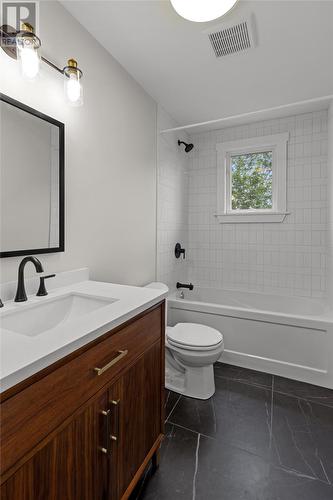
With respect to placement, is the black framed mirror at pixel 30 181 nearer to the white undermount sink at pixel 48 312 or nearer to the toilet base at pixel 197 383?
the white undermount sink at pixel 48 312

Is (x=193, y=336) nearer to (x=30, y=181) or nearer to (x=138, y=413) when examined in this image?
(x=138, y=413)

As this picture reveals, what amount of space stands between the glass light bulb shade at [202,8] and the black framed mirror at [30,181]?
0.88 meters

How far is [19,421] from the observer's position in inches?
22.0

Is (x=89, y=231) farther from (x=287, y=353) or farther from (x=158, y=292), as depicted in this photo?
(x=287, y=353)

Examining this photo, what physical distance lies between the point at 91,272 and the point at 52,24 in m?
1.38

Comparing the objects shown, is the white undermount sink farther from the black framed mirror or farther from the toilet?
the toilet

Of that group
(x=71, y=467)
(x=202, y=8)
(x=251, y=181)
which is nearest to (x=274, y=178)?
(x=251, y=181)

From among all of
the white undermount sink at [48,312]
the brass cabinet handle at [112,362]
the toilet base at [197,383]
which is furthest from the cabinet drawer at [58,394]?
the toilet base at [197,383]

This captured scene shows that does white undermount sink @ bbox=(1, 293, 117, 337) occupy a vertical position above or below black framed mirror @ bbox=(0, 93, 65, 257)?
below

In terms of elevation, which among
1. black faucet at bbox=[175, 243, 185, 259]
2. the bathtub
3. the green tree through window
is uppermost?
the green tree through window

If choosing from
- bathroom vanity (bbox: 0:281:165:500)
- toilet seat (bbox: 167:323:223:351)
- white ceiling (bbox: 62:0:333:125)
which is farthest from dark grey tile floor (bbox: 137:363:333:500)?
white ceiling (bbox: 62:0:333:125)

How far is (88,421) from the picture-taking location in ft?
2.51

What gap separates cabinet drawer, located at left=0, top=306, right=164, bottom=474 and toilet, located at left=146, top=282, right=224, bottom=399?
0.85 metres

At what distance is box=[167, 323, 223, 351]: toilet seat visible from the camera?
5.65 ft
